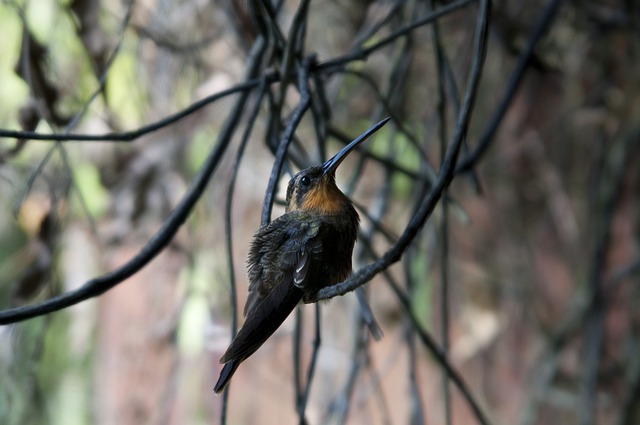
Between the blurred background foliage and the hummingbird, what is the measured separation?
964mm

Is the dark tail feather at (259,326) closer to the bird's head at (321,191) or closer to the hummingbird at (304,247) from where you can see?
the hummingbird at (304,247)

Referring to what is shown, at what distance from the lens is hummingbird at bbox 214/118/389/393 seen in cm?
83

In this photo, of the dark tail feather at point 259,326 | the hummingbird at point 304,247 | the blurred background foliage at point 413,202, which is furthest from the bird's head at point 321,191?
the blurred background foliage at point 413,202

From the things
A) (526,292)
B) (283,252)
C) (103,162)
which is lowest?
(283,252)

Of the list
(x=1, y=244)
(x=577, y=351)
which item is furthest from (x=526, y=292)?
(x=1, y=244)

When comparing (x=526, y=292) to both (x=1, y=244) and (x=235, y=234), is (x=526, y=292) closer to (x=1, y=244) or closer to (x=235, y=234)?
(x=235, y=234)

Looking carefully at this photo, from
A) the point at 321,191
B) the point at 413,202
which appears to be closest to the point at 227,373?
the point at 321,191

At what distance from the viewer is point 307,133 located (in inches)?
103

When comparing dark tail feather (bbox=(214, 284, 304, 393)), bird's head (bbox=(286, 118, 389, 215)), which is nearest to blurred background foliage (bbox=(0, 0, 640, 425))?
bird's head (bbox=(286, 118, 389, 215))

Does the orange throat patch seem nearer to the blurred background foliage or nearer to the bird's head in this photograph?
the bird's head

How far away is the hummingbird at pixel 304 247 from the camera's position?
83 centimetres

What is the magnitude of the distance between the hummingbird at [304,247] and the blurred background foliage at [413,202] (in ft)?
3.16

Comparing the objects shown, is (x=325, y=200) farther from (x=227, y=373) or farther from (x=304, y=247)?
(x=227, y=373)

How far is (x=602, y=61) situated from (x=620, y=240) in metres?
0.64
